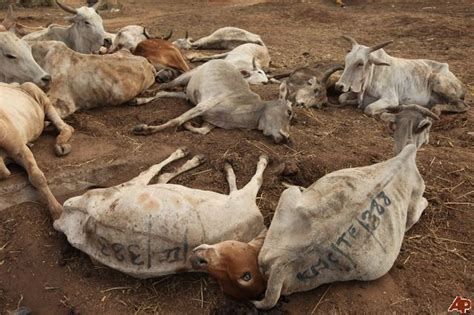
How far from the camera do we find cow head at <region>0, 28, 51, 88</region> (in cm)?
561

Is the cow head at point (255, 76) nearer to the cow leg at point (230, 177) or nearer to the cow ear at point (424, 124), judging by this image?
the cow leg at point (230, 177)

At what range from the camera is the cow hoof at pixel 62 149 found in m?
4.89

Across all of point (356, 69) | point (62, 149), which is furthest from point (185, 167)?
point (356, 69)

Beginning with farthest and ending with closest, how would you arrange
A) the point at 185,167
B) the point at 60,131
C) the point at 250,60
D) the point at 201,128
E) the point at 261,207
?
the point at 250,60 < the point at 201,128 < the point at 60,131 < the point at 185,167 < the point at 261,207

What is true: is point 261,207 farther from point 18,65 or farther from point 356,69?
point 356,69

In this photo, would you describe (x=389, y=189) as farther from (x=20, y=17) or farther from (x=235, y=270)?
(x=20, y=17)

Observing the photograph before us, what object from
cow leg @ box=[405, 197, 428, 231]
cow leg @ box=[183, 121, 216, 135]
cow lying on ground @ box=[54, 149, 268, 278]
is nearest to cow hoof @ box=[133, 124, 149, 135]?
cow leg @ box=[183, 121, 216, 135]

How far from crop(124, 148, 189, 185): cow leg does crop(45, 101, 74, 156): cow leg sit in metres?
0.87

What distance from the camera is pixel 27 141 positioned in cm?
485

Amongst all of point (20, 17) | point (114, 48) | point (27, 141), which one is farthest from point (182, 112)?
point (20, 17)

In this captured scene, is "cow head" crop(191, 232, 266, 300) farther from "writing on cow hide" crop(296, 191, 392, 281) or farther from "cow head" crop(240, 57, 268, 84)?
"cow head" crop(240, 57, 268, 84)

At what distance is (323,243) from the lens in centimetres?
331

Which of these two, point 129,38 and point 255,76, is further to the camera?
point 129,38

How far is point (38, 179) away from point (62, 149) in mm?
723
